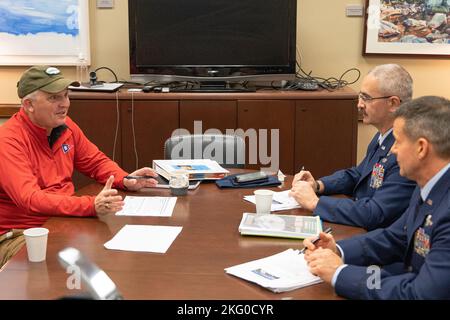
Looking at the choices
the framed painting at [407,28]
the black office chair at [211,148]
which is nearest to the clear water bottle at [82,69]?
the black office chair at [211,148]

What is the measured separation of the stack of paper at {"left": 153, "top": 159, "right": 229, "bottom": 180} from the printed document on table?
27 cm

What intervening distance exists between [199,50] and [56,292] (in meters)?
3.07

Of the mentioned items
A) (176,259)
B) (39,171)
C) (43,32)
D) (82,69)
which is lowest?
(176,259)

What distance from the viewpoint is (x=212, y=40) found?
4344mm

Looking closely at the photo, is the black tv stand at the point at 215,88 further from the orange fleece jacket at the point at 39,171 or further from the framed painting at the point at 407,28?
the orange fleece jacket at the point at 39,171

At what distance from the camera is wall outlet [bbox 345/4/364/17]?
452 cm

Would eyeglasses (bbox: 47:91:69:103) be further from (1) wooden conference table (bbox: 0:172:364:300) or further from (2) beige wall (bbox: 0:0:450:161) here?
(2) beige wall (bbox: 0:0:450:161)

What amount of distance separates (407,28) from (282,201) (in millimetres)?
2700

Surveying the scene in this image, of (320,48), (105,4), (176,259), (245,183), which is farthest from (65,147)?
(320,48)

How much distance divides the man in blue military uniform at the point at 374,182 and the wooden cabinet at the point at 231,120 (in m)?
1.51

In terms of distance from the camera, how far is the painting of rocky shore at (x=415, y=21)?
445 centimetres

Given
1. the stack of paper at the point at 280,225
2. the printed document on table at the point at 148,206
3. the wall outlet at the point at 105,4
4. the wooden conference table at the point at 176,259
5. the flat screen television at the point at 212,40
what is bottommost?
the wooden conference table at the point at 176,259

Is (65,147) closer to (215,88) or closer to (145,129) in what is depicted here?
(145,129)
